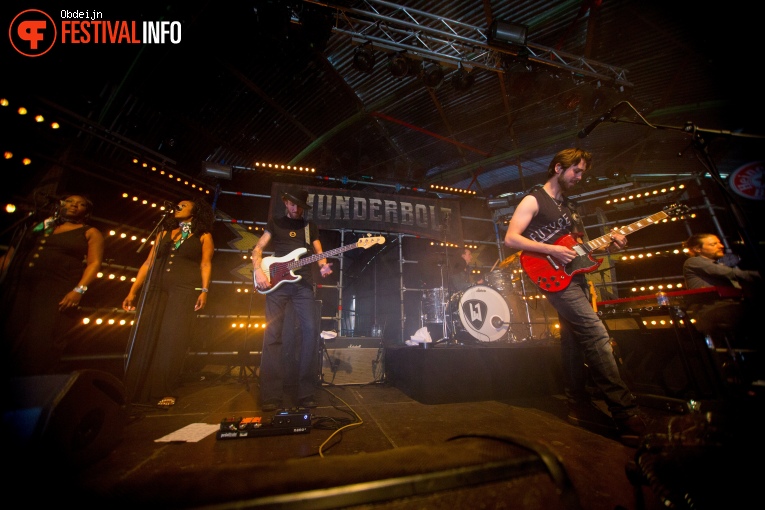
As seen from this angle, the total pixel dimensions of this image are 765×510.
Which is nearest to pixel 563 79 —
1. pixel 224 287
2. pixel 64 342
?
pixel 224 287

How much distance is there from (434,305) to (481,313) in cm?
111

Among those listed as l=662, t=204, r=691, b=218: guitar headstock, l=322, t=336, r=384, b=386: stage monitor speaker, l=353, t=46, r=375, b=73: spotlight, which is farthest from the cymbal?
l=353, t=46, r=375, b=73: spotlight

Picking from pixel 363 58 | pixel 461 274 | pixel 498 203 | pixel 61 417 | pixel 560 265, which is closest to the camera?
pixel 61 417

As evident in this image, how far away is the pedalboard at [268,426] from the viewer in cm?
205

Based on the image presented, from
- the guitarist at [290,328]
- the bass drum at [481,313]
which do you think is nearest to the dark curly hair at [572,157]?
the guitarist at [290,328]

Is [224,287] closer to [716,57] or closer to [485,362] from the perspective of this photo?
[485,362]

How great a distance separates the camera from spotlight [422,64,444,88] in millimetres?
5457

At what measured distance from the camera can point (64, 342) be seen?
11.8 feet

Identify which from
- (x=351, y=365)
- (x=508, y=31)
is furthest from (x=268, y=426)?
(x=508, y=31)

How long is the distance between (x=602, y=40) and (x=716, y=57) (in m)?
2.36

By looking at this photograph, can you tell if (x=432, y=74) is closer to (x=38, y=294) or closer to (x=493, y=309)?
(x=493, y=309)

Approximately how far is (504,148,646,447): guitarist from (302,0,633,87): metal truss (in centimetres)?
387

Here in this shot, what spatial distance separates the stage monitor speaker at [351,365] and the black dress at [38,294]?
10.6ft

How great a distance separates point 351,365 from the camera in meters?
4.66
